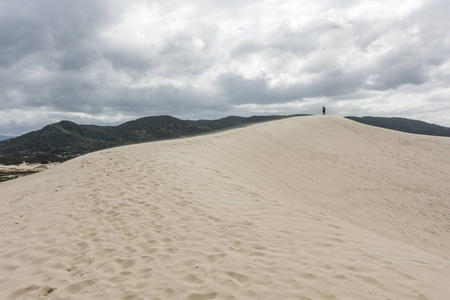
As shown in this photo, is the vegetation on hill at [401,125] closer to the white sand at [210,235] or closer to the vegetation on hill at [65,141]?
the vegetation on hill at [65,141]

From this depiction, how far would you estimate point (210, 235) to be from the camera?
4.70 metres

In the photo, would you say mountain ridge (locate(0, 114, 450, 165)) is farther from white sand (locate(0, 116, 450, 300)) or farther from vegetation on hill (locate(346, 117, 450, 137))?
vegetation on hill (locate(346, 117, 450, 137))

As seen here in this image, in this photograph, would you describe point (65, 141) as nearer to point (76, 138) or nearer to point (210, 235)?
point (76, 138)

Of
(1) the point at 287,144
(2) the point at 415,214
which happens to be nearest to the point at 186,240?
(2) the point at 415,214

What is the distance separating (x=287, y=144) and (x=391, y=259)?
50.1 feet

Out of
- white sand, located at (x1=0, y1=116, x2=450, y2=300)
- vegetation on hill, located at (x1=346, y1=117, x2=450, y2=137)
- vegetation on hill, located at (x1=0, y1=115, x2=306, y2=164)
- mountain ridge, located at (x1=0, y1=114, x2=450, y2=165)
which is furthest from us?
vegetation on hill, located at (x1=346, y1=117, x2=450, y2=137)

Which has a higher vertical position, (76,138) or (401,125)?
(401,125)

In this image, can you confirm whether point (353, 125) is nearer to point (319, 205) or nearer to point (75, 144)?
point (319, 205)

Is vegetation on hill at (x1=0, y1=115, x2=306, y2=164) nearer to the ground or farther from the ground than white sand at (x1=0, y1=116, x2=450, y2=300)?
farther from the ground

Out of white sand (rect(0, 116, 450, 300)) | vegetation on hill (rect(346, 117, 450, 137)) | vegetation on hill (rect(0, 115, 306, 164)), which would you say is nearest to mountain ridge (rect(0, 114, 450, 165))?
vegetation on hill (rect(0, 115, 306, 164))

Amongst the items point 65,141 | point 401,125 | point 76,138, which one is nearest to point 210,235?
point 65,141

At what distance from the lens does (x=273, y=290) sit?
308cm

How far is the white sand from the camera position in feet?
10.7

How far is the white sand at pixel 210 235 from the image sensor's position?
3260 mm
